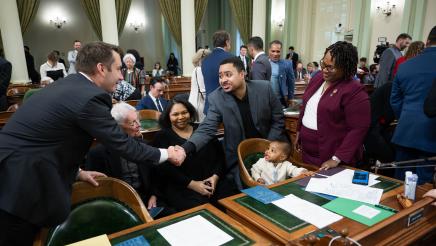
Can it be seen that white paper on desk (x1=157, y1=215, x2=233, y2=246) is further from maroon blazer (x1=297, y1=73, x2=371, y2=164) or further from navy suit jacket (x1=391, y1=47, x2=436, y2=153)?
navy suit jacket (x1=391, y1=47, x2=436, y2=153)

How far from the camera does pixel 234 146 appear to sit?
8.26 ft

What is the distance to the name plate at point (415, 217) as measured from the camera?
1371 millimetres

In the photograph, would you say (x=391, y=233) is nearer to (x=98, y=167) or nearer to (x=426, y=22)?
(x=98, y=167)

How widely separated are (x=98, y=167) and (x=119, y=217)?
0.64m

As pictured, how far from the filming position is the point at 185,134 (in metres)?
2.58

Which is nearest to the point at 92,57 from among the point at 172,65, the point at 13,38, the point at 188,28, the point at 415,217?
the point at 415,217

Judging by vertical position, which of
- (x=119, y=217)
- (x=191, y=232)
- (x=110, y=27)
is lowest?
(x=119, y=217)

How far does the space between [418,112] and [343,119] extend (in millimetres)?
794

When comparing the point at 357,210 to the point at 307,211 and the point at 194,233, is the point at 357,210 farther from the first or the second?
the point at 194,233

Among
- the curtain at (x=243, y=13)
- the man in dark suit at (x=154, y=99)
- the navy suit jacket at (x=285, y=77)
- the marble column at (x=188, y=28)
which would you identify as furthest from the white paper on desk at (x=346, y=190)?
the curtain at (x=243, y=13)

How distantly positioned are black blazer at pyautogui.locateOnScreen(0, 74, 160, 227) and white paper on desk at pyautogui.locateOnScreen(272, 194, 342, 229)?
941 mm

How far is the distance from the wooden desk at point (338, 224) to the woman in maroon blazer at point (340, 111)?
1.55ft

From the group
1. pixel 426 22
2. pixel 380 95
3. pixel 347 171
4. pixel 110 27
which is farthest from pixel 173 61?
pixel 347 171

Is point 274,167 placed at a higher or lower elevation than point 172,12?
lower
